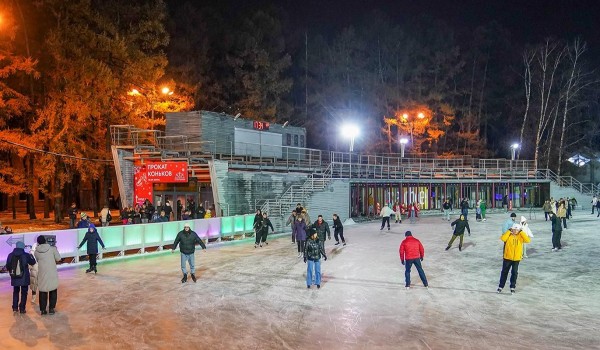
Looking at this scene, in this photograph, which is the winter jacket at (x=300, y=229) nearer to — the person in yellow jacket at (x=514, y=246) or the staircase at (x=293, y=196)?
the person in yellow jacket at (x=514, y=246)

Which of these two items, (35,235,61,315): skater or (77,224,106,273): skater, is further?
(77,224,106,273): skater

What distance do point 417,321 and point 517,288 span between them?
430cm

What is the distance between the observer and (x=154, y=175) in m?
Answer: 27.0

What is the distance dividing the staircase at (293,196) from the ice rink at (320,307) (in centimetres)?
923

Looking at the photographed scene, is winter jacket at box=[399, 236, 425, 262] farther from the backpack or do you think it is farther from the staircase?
the staircase

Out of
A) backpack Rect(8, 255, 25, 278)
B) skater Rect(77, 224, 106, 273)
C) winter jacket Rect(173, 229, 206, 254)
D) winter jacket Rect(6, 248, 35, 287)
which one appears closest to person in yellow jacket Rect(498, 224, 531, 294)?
winter jacket Rect(173, 229, 206, 254)

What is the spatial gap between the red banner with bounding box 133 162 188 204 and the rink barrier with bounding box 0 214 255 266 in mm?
4718

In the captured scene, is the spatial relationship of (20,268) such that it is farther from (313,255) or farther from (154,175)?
(154,175)

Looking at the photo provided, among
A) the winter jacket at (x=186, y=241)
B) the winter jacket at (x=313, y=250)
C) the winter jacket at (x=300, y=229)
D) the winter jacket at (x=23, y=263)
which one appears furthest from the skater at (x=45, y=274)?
the winter jacket at (x=300, y=229)

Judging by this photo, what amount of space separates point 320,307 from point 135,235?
10277mm

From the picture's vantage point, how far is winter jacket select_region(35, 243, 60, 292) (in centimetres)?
1020

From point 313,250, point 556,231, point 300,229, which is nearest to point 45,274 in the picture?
point 313,250

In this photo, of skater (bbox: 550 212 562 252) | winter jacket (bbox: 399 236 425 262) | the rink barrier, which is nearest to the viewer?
winter jacket (bbox: 399 236 425 262)

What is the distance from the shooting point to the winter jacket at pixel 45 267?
10195mm
